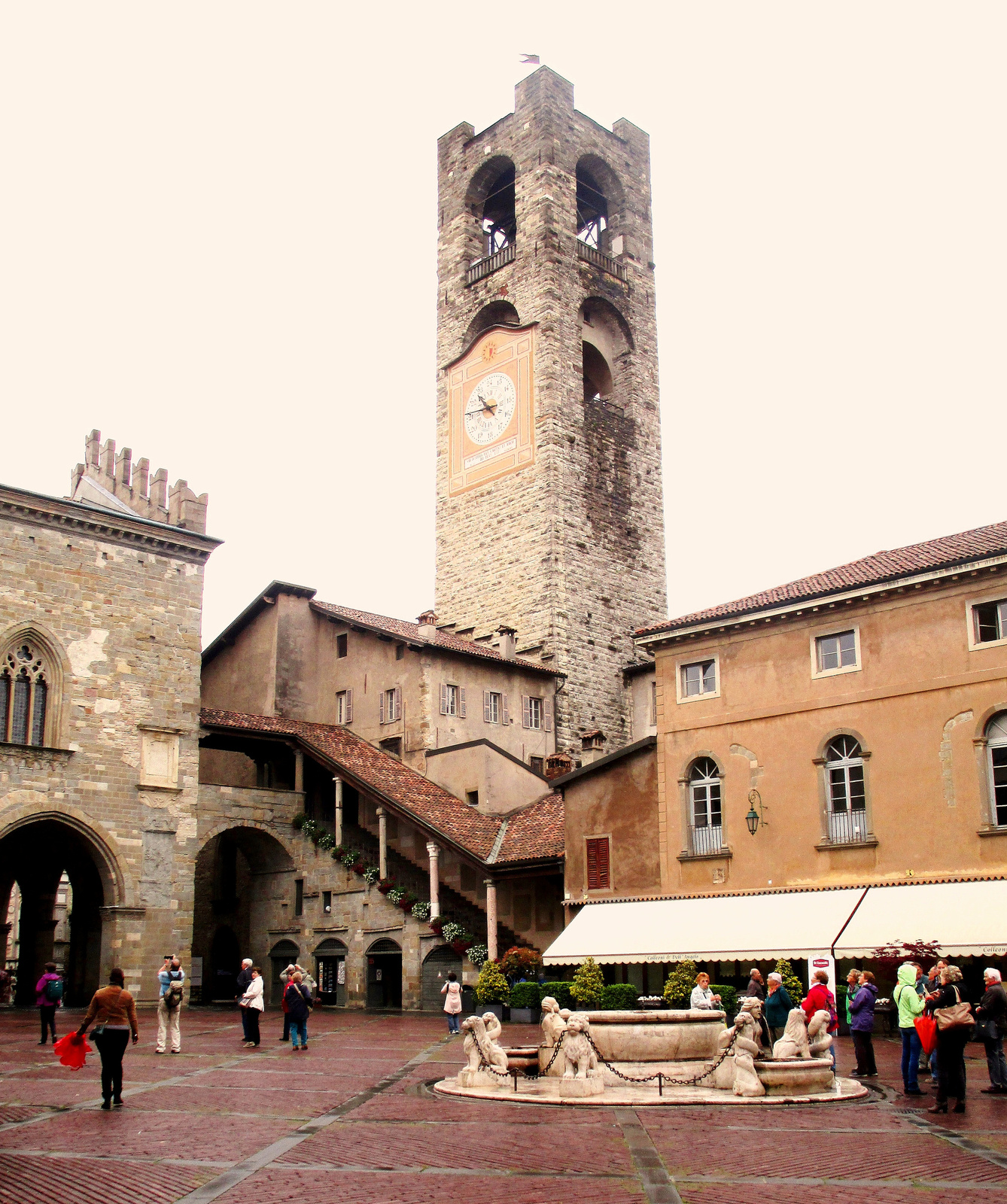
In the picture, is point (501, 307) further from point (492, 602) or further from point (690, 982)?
point (690, 982)

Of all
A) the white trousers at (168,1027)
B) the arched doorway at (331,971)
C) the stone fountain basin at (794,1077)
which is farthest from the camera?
the arched doorway at (331,971)

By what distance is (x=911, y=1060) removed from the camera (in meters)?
14.0

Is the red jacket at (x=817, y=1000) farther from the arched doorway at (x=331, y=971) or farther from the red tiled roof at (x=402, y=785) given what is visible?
the arched doorway at (x=331, y=971)

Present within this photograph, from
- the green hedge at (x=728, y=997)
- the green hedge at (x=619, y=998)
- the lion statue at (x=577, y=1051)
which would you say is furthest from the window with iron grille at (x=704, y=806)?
the lion statue at (x=577, y=1051)

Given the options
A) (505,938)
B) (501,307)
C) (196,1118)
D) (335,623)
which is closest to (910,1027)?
(196,1118)

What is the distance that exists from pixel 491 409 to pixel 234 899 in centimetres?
1919

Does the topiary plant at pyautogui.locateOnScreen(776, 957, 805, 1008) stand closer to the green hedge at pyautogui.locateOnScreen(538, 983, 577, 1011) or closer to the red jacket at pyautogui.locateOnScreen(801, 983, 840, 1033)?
the red jacket at pyautogui.locateOnScreen(801, 983, 840, 1033)

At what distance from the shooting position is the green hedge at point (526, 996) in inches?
957

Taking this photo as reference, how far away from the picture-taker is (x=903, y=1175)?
914 centimetres

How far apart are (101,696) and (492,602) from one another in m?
16.0

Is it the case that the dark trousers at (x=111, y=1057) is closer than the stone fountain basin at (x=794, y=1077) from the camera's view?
Yes

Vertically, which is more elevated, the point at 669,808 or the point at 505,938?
the point at 669,808

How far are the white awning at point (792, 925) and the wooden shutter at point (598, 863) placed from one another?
0.69 meters

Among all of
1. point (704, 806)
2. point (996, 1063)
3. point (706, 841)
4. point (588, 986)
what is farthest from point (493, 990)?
point (996, 1063)
